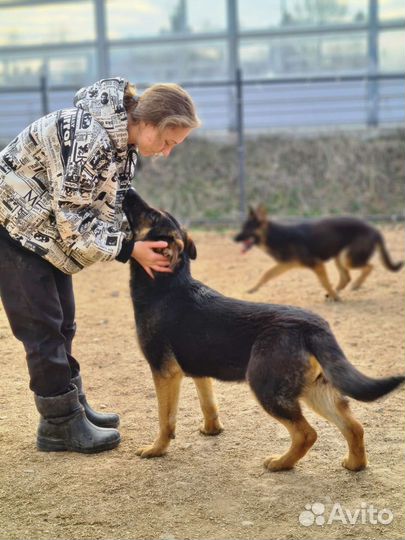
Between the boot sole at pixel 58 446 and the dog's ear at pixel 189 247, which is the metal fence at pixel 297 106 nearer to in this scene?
the dog's ear at pixel 189 247

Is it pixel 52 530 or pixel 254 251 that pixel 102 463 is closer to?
pixel 52 530

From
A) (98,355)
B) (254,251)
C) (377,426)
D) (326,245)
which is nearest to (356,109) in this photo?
(254,251)

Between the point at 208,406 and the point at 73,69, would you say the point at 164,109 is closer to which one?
the point at 208,406

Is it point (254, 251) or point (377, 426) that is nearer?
point (377, 426)

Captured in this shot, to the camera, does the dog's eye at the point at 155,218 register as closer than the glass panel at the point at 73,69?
Yes

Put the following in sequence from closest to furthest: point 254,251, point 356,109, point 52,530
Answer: point 52,530 → point 254,251 → point 356,109

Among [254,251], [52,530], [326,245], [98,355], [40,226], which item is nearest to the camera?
[52,530]

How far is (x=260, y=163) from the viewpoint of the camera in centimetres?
1560

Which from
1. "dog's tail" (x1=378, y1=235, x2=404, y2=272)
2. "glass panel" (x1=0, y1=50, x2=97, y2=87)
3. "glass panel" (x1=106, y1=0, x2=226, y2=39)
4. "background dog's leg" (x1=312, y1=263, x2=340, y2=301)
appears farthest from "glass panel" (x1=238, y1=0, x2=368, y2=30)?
"background dog's leg" (x1=312, y1=263, x2=340, y2=301)

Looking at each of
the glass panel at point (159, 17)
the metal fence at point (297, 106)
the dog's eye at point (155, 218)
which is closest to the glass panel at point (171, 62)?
the glass panel at point (159, 17)

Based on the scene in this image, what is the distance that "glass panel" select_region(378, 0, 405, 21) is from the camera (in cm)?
1673

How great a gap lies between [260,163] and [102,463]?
11.9 m

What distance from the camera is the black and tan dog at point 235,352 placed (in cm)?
400

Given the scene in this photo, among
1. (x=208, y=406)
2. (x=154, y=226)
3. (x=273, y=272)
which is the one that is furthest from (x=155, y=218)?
(x=273, y=272)
